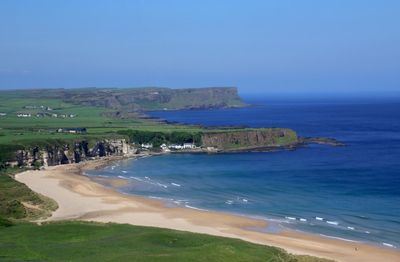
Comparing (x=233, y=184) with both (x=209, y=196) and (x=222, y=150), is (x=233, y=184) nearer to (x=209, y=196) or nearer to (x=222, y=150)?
(x=209, y=196)

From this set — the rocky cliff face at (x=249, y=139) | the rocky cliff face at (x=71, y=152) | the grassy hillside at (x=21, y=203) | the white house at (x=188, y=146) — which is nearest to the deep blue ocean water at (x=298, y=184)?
the rocky cliff face at (x=71, y=152)

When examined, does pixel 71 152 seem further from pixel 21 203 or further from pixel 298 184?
pixel 298 184

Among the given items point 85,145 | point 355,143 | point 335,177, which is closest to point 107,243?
point 335,177

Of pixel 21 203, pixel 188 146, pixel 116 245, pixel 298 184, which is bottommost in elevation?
pixel 298 184

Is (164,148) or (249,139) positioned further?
(249,139)

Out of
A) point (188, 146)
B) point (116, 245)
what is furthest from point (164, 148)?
point (116, 245)

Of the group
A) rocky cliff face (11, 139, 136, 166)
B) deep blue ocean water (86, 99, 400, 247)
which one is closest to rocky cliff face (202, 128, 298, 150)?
deep blue ocean water (86, 99, 400, 247)
